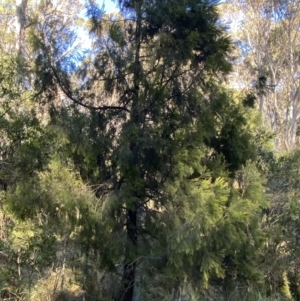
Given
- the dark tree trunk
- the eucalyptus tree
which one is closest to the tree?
the dark tree trunk

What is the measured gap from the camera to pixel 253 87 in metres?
5.50

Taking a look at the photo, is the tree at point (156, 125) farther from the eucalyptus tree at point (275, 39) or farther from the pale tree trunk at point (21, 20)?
the eucalyptus tree at point (275, 39)

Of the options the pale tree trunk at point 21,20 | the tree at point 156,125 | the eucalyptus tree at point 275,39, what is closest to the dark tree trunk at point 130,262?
the tree at point 156,125

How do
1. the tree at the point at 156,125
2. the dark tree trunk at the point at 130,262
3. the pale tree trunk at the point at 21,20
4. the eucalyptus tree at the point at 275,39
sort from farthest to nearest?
the eucalyptus tree at the point at 275,39 < the pale tree trunk at the point at 21,20 < the dark tree trunk at the point at 130,262 < the tree at the point at 156,125

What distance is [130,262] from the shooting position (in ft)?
16.2

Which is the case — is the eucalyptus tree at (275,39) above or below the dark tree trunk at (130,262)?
above

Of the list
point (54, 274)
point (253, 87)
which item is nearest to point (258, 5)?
point (253, 87)

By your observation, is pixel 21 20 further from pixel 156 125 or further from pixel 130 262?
pixel 130 262

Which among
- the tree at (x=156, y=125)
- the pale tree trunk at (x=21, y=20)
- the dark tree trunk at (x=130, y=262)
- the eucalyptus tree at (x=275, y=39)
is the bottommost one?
the dark tree trunk at (x=130, y=262)

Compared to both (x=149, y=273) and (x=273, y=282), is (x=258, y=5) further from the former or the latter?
(x=149, y=273)

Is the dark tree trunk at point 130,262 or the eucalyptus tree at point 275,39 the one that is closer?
the dark tree trunk at point 130,262

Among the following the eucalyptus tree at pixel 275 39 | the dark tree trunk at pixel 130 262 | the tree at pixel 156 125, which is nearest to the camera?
the tree at pixel 156 125

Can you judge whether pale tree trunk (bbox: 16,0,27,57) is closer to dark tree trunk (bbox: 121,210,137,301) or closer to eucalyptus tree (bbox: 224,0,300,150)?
dark tree trunk (bbox: 121,210,137,301)

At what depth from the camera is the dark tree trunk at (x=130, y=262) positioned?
490 centimetres
